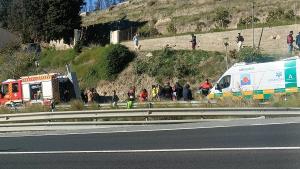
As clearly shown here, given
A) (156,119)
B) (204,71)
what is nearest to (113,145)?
(156,119)

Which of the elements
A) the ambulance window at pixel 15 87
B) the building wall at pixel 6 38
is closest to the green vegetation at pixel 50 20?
the building wall at pixel 6 38

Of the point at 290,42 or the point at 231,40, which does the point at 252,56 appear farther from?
the point at 231,40

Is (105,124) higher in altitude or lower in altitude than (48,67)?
lower

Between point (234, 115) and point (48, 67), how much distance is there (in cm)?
3747

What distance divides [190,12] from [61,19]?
15.3m

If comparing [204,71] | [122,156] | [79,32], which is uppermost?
[79,32]

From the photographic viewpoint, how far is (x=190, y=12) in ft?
221

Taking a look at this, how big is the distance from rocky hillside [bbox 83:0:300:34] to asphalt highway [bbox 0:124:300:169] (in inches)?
1465

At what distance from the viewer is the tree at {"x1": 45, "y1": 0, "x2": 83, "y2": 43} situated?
60.3m

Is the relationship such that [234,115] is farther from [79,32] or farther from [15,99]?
[79,32]

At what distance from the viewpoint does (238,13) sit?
5759cm

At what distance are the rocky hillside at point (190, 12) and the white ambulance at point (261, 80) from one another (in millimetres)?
24034

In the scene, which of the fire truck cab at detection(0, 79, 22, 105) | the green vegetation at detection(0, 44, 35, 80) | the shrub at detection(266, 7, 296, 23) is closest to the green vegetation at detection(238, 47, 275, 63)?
the shrub at detection(266, 7, 296, 23)

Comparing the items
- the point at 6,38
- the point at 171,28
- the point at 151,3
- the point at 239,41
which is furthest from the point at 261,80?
the point at 151,3
